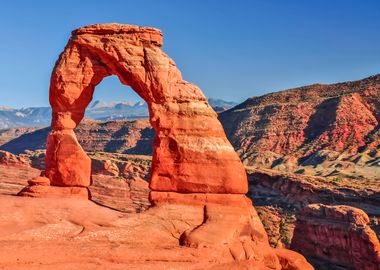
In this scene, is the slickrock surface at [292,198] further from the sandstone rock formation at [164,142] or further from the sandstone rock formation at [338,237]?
the sandstone rock formation at [164,142]

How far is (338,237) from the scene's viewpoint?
37.6m

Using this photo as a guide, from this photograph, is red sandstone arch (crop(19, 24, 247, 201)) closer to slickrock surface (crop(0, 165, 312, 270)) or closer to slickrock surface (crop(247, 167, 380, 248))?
slickrock surface (crop(0, 165, 312, 270))

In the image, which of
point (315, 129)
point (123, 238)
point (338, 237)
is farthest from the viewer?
point (315, 129)

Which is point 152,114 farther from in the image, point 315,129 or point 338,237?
point 315,129

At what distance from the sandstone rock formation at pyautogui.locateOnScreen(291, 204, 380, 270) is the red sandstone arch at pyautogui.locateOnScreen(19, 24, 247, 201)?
561 inches

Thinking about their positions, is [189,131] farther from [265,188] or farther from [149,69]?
[265,188]

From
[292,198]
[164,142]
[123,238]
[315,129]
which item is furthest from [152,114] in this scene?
[315,129]

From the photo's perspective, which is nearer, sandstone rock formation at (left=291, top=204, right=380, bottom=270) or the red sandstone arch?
the red sandstone arch

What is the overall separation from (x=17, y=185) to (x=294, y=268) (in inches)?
1201

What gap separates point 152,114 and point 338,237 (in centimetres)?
1863

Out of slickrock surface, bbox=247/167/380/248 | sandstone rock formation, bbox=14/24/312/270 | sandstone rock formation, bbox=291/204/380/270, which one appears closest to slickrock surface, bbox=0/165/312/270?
sandstone rock formation, bbox=14/24/312/270

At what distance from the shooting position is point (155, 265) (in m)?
19.5

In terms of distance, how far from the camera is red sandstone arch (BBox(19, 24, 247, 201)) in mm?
25391

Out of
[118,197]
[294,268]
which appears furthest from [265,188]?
[294,268]
